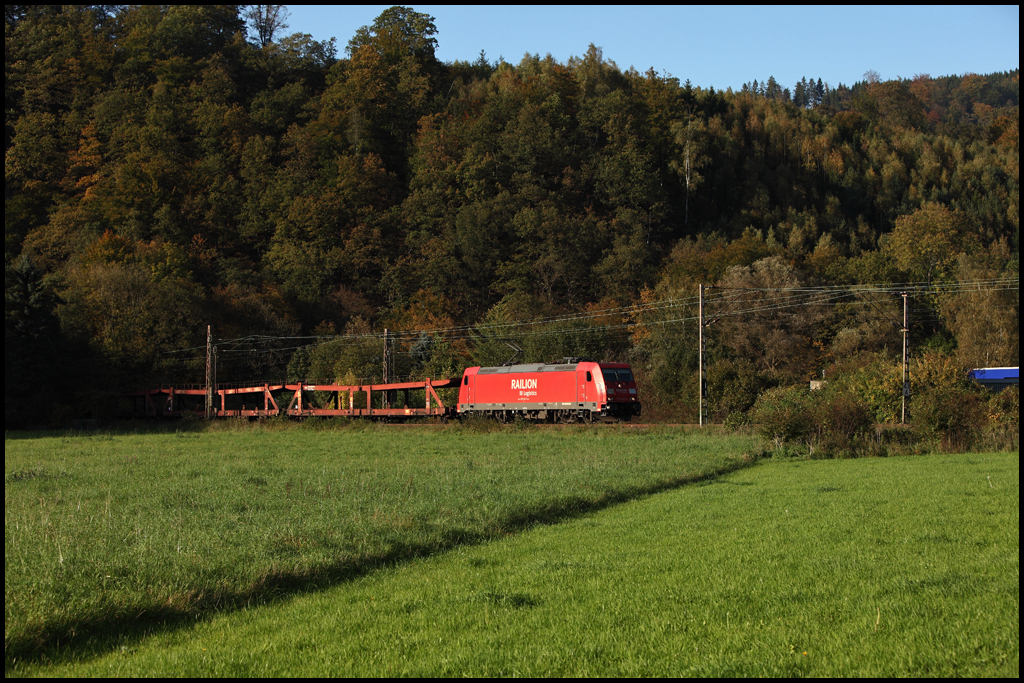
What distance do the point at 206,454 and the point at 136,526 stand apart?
57.9 ft

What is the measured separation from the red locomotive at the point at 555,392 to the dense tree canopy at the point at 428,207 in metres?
9.62

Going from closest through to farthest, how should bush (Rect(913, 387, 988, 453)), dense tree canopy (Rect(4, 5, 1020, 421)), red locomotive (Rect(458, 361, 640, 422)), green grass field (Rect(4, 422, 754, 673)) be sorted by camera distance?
green grass field (Rect(4, 422, 754, 673)) < bush (Rect(913, 387, 988, 453)) < red locomotive (Rect(458, 361, 640, 422)) < dense tree canopy (Rect(4, 5, 1020, 421))

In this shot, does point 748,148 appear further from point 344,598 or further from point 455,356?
point 344,598

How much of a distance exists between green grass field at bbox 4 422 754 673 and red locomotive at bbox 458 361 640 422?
1023 centimetres

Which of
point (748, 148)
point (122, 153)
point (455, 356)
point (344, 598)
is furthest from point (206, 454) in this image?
point (748, 148)

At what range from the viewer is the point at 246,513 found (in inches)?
539

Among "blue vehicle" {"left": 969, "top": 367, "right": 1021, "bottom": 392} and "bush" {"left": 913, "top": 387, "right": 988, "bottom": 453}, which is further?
"blue vehicle" {"left": 969, "top": 367, "right": 1021, "bottom": 392}

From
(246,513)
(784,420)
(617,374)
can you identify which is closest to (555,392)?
(617,374)

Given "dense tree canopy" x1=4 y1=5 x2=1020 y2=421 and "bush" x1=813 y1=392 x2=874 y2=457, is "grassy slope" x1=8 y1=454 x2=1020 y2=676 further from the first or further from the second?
"dense tree canopy" x1=4 y1=5 x2=1020 y2=421

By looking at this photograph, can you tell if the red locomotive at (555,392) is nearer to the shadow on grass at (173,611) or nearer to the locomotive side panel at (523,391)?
the locomotive side panel at (523,391)

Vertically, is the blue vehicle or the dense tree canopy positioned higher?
the dense tree canopy

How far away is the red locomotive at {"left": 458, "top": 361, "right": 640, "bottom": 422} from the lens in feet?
132

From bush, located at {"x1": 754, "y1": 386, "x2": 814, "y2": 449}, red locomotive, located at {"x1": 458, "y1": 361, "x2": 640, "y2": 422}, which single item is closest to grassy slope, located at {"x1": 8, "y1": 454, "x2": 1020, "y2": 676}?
bush, located at {"x1": 754, "y1": 386, "x2": 814, "y2": 449}

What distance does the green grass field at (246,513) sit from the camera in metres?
8.47
